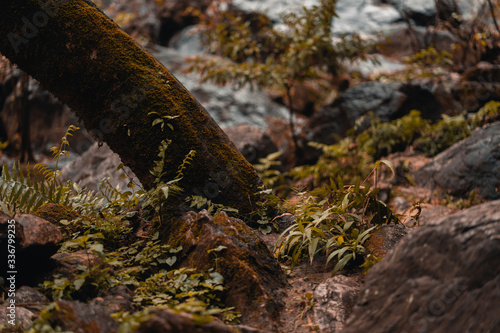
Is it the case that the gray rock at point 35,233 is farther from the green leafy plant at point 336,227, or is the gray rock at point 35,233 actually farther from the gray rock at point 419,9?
the gray rock at point 419,9

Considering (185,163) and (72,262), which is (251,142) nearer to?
(185,163)

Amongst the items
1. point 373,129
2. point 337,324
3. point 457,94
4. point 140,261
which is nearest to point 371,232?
point 337,324

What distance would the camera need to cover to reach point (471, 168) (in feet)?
19.4

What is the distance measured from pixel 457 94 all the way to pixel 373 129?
2.44 m

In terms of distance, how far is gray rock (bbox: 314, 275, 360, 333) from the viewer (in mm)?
2336

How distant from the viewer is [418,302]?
6.19 feet

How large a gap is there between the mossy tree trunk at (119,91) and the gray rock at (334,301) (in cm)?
109

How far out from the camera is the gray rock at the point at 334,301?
92.0 inches

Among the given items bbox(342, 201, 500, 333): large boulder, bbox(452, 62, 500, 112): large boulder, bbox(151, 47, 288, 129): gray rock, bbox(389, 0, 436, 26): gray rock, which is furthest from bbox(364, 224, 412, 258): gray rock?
bbox(389, 0, 436, 26): gray rock

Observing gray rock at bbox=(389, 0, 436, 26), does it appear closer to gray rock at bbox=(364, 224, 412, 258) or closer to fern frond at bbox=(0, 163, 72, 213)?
gray rock at bbox=(364, 224, 412, 258)

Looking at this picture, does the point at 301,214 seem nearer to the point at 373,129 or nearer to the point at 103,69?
the point at 103,69

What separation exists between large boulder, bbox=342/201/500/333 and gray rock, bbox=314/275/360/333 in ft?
0.91

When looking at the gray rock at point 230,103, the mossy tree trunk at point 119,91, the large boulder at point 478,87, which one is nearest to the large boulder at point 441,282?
the mossy tree trunk at point 119,91

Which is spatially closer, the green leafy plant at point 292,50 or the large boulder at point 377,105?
the green leafy plant at point 292,50
